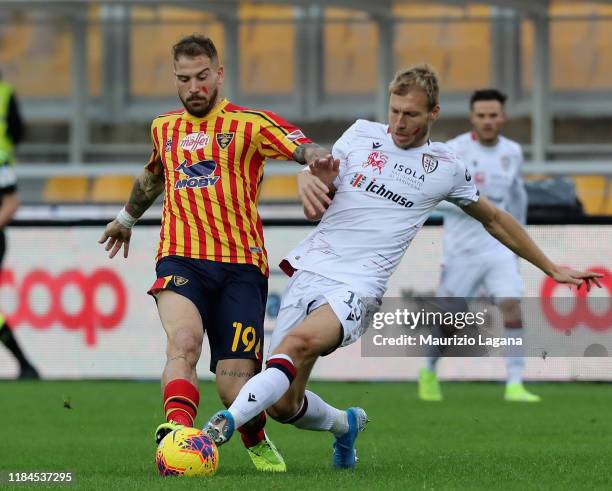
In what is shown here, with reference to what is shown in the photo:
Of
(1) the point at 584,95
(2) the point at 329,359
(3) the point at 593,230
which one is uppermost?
(1) the point at 584,95

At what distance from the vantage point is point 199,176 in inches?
263

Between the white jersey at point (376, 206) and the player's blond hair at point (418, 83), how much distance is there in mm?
270

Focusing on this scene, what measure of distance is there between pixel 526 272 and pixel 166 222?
6.27 metres

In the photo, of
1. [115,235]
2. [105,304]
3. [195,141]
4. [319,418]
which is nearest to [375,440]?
[319,418]

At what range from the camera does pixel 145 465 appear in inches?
272

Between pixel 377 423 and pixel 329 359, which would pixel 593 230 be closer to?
pixel 329 359

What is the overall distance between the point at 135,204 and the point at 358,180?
115 centimetres

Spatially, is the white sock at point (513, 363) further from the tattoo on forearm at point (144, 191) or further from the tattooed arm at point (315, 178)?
the tattooed arm at point (315, 178)

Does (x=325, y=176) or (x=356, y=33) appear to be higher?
(x=356, y=33)

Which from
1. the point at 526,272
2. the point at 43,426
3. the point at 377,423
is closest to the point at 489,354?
the point at 526,272

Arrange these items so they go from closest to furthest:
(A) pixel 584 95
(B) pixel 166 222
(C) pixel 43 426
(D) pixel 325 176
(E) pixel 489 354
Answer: (D) pixel 325 176
(B) pixel 166 222
(C) pixel 43 426
(E) pixel 489 354
(A) pixel 584 95

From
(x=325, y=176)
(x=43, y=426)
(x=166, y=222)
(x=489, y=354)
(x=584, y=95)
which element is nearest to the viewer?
(x=325, y=176)

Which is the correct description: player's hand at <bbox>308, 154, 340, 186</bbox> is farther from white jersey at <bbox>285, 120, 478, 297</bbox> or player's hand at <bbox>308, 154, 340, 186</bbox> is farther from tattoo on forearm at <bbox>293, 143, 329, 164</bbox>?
white jersey at <bbox>285, 120, 478, 297</bbox>

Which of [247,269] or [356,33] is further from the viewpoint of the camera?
[356,33]
